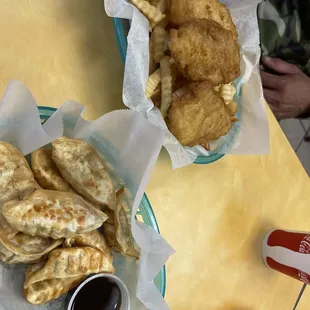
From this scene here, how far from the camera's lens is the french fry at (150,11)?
84 centimetres

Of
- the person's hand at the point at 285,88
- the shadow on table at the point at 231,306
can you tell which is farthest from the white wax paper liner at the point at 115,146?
the person's hand at the point at 285,88

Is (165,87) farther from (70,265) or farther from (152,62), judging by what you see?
(70,265)

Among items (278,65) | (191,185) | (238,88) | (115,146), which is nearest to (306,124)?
(278,65)

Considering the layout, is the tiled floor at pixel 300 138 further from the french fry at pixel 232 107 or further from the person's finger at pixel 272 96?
the french fry at pixel 232 107

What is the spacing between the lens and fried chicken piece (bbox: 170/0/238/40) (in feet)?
2.94

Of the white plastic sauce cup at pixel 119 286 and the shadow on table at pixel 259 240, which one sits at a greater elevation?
the white plastic sauce cup at pixel 119 286

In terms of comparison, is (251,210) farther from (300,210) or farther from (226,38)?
(226,38)

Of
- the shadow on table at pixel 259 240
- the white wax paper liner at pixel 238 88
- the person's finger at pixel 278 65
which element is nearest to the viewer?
the white wax paper liner at pixel 238 88

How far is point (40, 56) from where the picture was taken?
86cm

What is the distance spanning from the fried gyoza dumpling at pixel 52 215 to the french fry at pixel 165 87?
0.29 meters

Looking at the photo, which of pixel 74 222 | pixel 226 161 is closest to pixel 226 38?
pixel 226 161

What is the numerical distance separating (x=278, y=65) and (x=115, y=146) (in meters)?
0.79

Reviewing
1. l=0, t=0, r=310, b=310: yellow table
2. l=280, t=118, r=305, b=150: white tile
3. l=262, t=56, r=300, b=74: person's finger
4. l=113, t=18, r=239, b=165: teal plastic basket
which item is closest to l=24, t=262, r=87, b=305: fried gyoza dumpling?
l=0, t=0, r=310, b=310: yellow table

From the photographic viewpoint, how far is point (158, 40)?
0.89m
